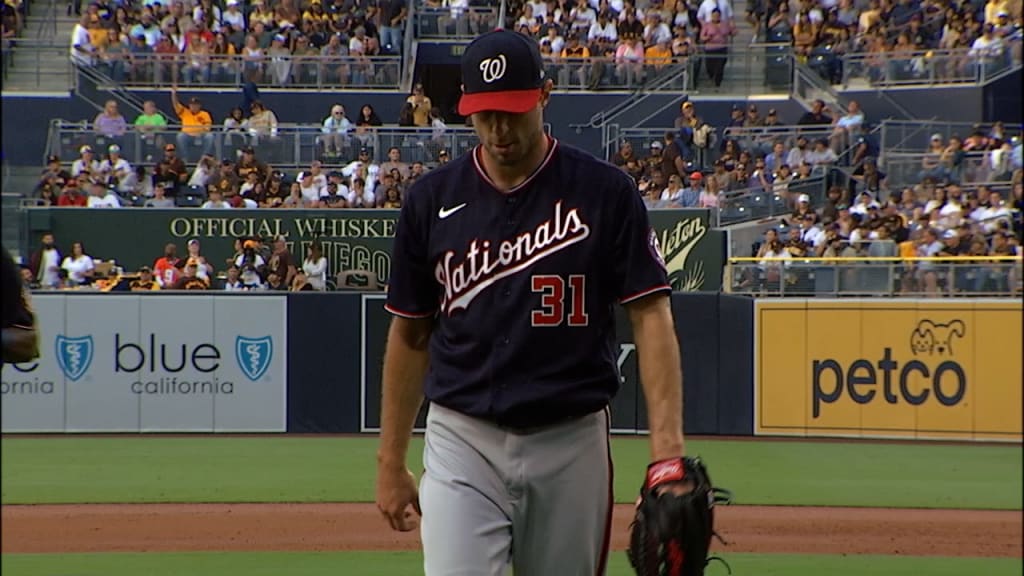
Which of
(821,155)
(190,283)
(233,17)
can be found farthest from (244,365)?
(821,155)

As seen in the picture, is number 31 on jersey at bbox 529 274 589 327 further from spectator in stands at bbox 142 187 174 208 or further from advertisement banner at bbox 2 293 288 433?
spectator in stands at bbox 142 187 174 208

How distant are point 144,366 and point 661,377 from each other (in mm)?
14219

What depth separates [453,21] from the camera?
23.5 m

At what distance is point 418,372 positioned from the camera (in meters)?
4.25

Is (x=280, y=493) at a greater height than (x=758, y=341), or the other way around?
(x=758, y=341)

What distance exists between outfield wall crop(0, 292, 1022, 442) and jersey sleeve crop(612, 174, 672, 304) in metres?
12.7

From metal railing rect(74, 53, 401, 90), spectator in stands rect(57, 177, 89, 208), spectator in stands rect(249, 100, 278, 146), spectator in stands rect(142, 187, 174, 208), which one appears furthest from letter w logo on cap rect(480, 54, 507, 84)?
A: metal railing rect(74, 53, 401, 90)

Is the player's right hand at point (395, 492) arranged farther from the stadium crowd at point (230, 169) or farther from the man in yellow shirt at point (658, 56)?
the man in yellow shirt at point (658, 56)

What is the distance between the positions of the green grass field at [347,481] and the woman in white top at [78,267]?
199 centimetres

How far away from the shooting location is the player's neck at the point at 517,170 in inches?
161

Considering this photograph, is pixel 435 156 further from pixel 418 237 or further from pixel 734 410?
pixel 418 237

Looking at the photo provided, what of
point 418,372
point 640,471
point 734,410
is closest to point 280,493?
point 640,471

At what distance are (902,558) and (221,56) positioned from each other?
1474 cm

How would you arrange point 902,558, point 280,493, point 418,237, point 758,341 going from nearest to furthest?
point 418,237
point 902,558
point 280,493
point 758,341
